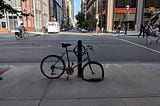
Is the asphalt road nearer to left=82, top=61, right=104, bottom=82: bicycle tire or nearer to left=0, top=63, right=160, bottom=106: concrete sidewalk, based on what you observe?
left=0, top=63, right=160, bottom=106: concrete sidewalk

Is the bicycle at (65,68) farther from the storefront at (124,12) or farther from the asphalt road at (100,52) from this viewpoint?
the storefront at (124,12)

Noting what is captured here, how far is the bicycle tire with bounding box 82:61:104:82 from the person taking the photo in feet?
21.1

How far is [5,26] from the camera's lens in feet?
154

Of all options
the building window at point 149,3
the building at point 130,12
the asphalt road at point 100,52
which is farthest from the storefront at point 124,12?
the asphalt road at point 100,52

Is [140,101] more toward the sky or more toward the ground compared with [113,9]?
more toward the ground

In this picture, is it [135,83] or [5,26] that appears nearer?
[135,83]

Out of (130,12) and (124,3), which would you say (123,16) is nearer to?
(130,12)

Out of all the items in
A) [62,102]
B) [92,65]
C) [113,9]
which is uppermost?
[113,9]

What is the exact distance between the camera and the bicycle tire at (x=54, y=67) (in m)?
6.63

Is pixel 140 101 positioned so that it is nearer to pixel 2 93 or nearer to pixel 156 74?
pixel 156 74

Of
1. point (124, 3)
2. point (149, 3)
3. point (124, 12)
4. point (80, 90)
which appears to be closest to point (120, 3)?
point (124, 3)

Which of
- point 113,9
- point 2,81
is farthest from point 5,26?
point 2,81

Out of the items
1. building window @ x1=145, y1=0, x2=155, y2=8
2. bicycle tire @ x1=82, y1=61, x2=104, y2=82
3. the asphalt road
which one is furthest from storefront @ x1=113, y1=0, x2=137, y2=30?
bicycle tire @ x1=82, y1=61, x2=104, y2=82

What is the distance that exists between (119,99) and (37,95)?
1.85m
